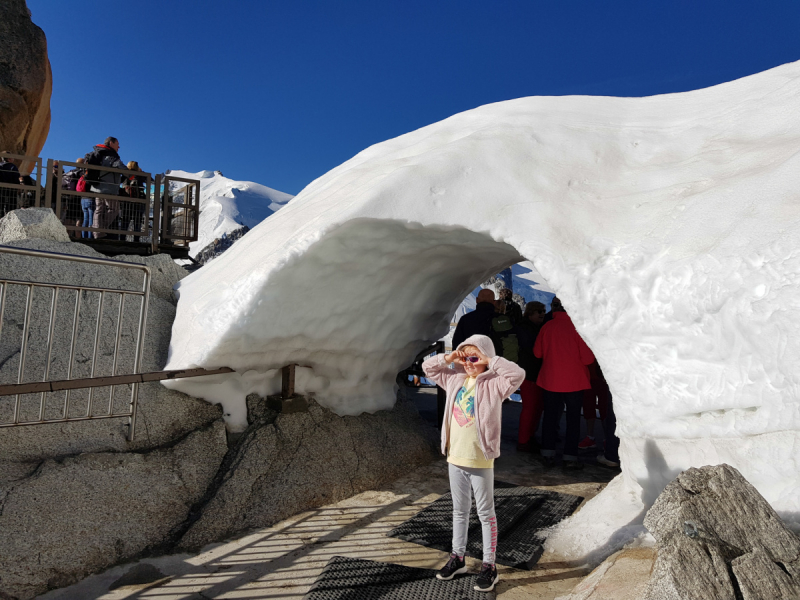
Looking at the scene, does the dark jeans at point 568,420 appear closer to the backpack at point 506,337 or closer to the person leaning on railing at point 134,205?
the backpack at point 506,337

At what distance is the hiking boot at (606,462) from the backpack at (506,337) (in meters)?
1.43

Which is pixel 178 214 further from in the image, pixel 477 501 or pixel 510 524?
pixel 477 501

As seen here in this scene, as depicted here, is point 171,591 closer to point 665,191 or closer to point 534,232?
point 534,232

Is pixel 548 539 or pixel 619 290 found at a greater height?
pixel 619 290

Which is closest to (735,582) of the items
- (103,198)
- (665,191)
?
(665,191)

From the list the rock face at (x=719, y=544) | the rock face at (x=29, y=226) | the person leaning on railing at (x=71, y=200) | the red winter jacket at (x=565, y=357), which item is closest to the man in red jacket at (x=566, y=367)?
the red winter jacket at (x=565, y=357)

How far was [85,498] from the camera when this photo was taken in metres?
3.60

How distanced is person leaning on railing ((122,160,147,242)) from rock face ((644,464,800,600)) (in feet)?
25.8

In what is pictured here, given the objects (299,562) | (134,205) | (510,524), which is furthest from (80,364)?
(134,205)

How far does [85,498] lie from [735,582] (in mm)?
3878

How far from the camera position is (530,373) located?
5836mm

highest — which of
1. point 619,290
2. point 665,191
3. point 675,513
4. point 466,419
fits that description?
point 665,191

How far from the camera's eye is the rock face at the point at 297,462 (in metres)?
4.09

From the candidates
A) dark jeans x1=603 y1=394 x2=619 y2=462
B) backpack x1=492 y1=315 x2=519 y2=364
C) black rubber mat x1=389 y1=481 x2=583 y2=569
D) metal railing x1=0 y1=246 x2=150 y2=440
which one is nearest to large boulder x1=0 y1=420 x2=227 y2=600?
metal railing x1=0 y1=246 x2=150 y2=440
